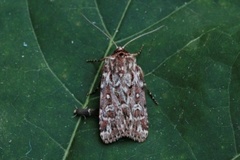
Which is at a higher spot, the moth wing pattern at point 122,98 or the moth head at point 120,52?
the moth head at point 120,52

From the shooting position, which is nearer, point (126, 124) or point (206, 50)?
point (206, 50)

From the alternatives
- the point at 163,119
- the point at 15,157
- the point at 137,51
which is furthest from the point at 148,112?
the point at 15,157

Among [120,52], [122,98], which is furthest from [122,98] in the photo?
[120,52]

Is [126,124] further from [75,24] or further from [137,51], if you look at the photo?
[75,24]

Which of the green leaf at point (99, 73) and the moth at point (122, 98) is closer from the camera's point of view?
the green leaf at point (99, 73)

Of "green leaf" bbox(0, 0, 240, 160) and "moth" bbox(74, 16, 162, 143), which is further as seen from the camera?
"moth" bbox(74, 16, 162, 143)

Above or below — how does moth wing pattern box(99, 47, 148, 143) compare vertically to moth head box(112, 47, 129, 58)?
below
